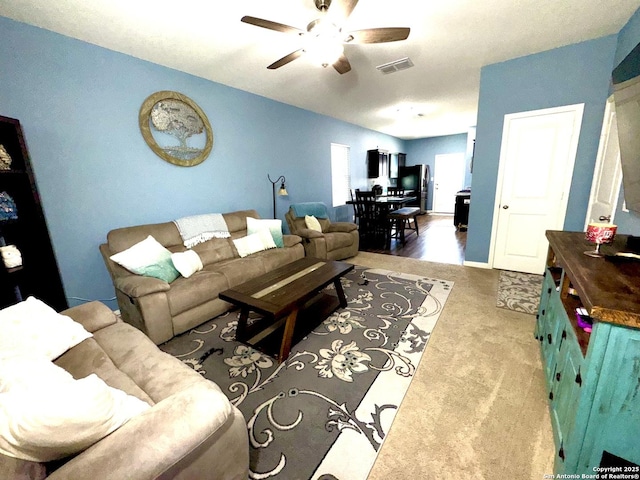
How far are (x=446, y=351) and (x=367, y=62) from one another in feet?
10.0

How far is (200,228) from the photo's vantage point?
3.02 m

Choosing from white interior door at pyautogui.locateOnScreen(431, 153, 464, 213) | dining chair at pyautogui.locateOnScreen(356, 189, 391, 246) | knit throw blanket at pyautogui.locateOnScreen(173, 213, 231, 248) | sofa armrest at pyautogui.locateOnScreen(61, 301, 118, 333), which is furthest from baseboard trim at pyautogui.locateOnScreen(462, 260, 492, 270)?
white interior door at pyautogui.locateOnScreen(431, 153, 464, 213)

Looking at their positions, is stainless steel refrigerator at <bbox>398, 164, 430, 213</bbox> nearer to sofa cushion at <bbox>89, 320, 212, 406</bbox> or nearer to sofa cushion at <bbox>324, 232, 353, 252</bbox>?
sofa cushion at <bbox>324, 232, 353, 252</bbox>

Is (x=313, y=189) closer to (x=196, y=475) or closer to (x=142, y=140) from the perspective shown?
(x=142, y=140)

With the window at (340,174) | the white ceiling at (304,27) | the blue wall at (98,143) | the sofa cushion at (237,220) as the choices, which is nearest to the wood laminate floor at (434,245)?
the window at (340,174)

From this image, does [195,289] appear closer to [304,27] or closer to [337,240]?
[337,240]

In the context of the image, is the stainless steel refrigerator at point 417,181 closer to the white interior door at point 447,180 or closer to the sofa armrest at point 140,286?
the white interior door at point 447,180

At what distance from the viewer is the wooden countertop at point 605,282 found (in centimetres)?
81

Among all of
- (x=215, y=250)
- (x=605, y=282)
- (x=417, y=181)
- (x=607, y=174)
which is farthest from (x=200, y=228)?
(x=417, y=181)

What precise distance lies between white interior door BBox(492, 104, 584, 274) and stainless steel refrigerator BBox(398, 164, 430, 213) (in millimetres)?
4872

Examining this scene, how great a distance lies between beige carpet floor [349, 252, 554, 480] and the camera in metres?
1.20

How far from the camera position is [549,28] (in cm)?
238

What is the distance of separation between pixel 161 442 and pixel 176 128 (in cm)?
317

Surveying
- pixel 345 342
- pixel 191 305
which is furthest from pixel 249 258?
pixel 345 342
